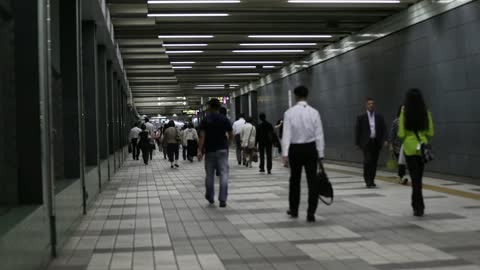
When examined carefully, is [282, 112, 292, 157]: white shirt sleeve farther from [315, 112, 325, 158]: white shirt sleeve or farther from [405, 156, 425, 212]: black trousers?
[405, 156, 425, 212]: black trousers

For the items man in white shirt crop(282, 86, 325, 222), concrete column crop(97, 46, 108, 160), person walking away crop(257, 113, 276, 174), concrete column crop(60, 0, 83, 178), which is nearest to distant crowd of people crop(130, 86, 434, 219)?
man in white shirt crop(282, 86, 325, 222)

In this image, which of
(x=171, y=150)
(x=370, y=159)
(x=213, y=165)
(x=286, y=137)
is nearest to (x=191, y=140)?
(x=171, y=150)

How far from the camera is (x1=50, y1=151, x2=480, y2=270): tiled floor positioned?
18.2ft

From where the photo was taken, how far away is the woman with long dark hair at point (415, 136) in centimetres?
790

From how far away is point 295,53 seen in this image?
76.3 ft

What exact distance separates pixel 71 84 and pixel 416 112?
15.8 feet

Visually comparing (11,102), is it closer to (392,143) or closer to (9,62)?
(9,62)

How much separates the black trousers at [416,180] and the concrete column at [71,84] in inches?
180

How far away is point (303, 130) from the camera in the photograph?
778 cm

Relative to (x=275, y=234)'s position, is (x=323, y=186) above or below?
above

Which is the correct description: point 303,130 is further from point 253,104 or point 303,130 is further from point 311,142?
point 253,104

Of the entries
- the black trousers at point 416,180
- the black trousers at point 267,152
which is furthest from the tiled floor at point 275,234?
the black trousers at point 267,152

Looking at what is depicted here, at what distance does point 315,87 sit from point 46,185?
18.5m

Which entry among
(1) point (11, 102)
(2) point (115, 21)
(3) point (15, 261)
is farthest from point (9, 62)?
(2) point (115, 21)
